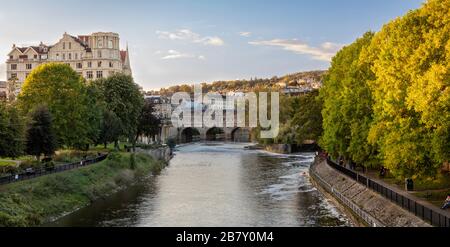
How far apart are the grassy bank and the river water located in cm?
109

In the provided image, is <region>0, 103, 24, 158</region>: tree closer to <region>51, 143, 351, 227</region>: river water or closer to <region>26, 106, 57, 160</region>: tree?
<region>51, 143, 351, 227</region>: river water

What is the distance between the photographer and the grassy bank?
37.3m

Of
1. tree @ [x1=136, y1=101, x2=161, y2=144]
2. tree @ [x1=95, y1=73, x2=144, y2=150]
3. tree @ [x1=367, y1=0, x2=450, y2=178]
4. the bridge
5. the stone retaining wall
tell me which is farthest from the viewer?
the bridge

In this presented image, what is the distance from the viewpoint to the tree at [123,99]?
85000 millimetres

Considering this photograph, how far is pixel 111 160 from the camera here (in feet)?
217

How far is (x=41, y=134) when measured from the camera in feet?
177

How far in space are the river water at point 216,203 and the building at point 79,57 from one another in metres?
50.1

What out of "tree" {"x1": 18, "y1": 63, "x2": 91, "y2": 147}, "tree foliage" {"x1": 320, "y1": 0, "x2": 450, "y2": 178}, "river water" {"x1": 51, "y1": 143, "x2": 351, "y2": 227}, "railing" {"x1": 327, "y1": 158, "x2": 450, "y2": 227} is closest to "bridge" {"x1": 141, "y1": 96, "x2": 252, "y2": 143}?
"river water" {"x1": 51, "y1": 143, "x2": 351, "y2": 227}

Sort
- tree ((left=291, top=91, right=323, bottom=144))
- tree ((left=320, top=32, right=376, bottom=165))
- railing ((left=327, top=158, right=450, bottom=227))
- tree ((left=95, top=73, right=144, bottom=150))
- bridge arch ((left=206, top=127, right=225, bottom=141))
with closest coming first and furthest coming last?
railing ((left=327, top=158, right=450, bottom=227))
tree ((left=320, top=32, right=376, bottom=165))
tree ((left=291, top=91, right=323, bottom=144))
tree ((left=95, top=73, right=144, bottom=150))
bridge arch ((left=206, top=127, right=225, bottom=141))

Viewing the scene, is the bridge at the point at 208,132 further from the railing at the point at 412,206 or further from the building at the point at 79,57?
the railing at the point at 412,206

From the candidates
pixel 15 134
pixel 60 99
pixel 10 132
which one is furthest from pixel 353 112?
pixel 60 99

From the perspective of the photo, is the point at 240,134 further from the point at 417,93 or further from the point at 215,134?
the point at 417,93

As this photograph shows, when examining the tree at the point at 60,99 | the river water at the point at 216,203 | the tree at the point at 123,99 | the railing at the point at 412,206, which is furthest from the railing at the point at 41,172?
the railing at the point at 412,206
